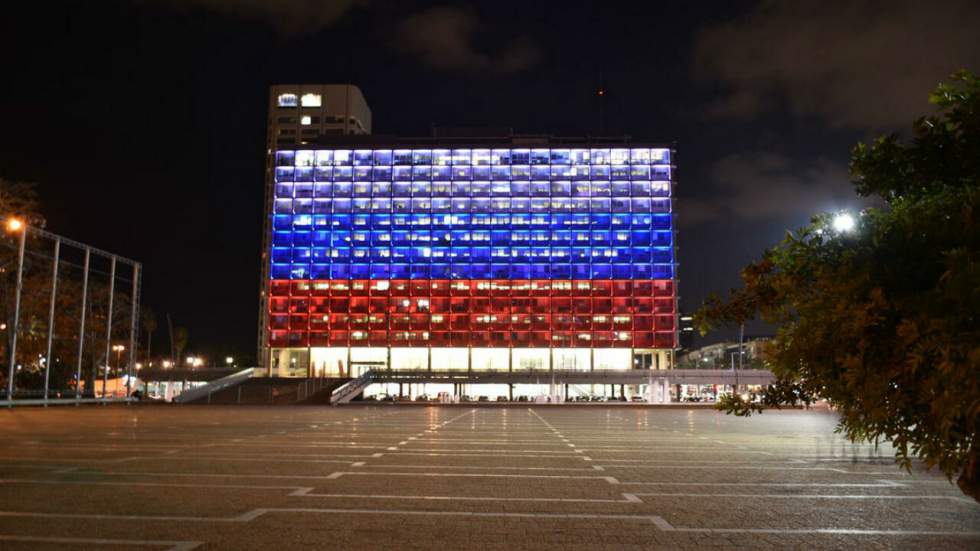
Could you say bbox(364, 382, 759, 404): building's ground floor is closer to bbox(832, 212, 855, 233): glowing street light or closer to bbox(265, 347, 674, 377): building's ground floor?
bbox(265, 347, 674, 377): building's ground floor

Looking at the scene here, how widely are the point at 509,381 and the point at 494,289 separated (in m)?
28.9

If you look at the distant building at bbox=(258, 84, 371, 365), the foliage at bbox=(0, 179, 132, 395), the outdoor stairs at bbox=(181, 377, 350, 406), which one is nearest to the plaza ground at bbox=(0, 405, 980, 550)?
the foliage at bbox=(0, 179, 132, 395)

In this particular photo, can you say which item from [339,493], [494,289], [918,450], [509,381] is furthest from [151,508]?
[494,289]

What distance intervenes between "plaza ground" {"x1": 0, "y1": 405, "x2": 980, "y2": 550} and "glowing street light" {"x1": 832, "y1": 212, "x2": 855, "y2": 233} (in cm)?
371

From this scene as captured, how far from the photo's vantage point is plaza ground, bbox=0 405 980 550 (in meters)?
8.31

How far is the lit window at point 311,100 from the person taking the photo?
184m

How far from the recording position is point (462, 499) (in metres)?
11.1

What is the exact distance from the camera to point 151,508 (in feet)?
32.9

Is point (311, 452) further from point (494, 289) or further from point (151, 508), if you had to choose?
point (494, 289)

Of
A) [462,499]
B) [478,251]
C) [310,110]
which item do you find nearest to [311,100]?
[310,110]

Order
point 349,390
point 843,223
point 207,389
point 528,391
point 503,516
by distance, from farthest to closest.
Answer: point 528,391 → point 349,390 → point 207,389 → point 503,516 → point 843,223

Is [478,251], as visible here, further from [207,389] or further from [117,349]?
[117,349]

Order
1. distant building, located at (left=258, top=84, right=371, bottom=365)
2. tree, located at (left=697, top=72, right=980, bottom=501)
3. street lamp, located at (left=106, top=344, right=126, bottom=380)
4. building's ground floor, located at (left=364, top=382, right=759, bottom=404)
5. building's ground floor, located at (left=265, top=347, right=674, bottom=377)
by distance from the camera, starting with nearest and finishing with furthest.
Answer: tree, located at (left=697, top=72, right=980, bottom=501)
street lamp, located at (left=106, top=344, right=126, bottom=380)
building's ground floor, located at (left=364, top=382, right=759, bottom=404)
building's ground floor, located at (left=265, top=347, right=674, bottom=377)
distant building, located at (left=258, top=84, right=371, bottom=365)

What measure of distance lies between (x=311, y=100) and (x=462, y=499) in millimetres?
182878
